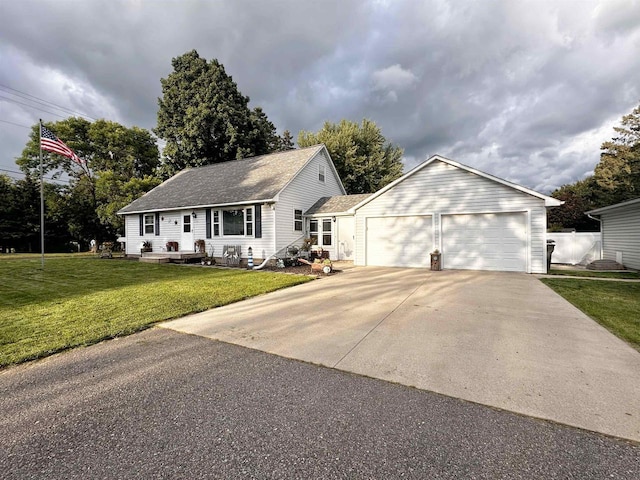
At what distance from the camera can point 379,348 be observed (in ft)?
12.3

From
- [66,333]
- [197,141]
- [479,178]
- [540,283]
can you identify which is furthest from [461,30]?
[197,141]

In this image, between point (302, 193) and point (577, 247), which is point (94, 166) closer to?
point (302, 193)

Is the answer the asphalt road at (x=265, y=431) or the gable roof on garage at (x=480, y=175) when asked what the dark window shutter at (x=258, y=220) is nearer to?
the gable roof on garage at (x=480, y=175)

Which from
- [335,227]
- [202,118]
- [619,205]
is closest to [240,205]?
[335,227]

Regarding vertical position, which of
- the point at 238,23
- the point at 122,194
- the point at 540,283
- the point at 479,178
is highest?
the point at 238,23

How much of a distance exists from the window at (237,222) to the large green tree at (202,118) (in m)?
12.2

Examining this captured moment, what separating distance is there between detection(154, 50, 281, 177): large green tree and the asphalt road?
79.3 feet

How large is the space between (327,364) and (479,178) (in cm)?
1073

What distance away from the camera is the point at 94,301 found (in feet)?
20.2

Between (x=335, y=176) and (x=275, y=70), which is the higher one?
(x=275, y=70)

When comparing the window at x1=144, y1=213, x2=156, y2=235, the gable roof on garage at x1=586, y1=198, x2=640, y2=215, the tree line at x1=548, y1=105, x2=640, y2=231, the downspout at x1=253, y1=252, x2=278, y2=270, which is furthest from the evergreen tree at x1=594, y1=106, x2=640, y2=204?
the window at x1=144, y1=213, x2=156, y2=235

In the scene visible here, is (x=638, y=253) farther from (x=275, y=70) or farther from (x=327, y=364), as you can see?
(x=275, y=70)

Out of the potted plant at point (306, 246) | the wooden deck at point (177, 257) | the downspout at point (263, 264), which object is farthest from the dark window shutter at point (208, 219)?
the potted plant at point (306, 246)

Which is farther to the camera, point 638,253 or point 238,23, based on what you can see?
point 238,23
